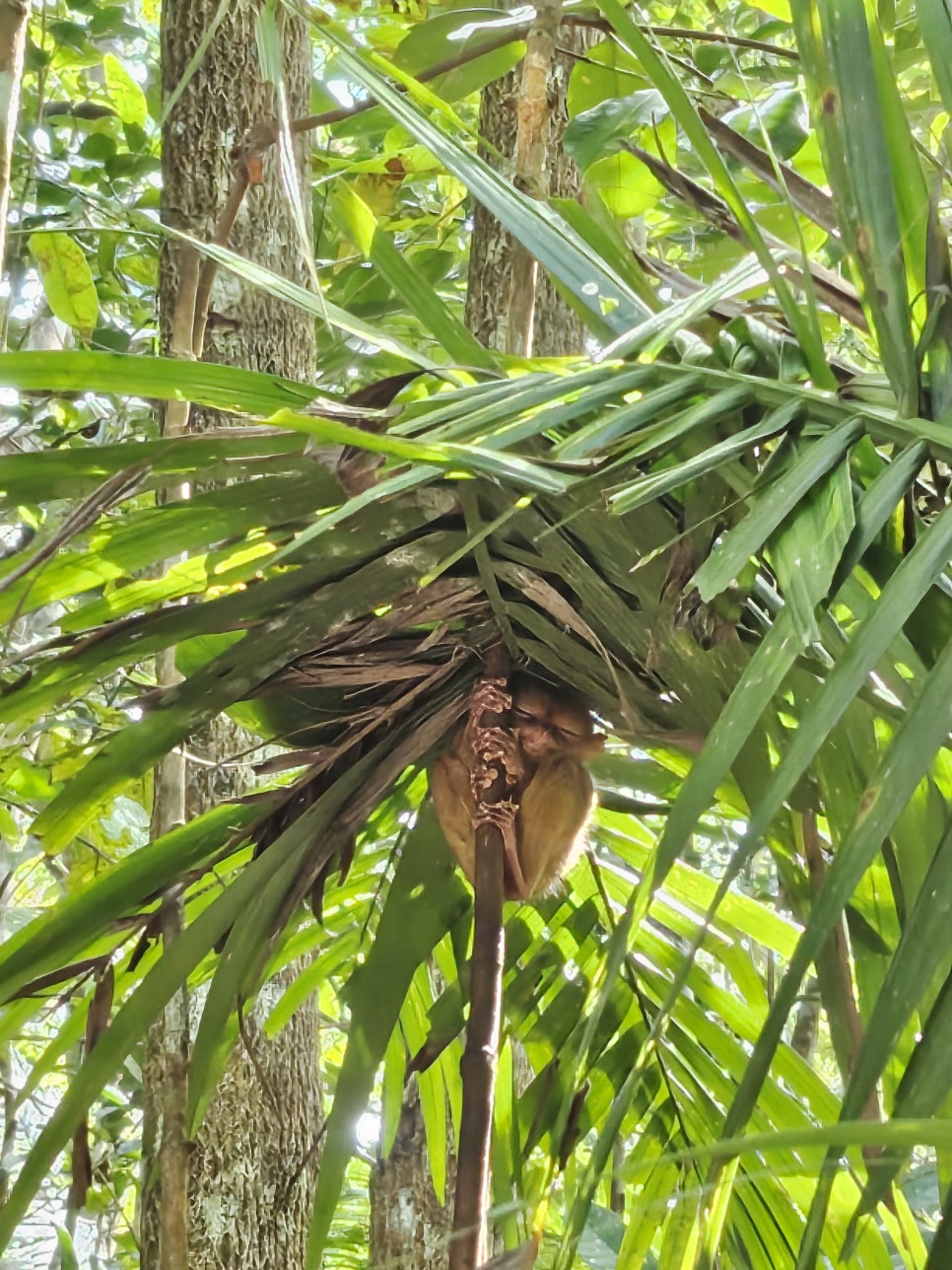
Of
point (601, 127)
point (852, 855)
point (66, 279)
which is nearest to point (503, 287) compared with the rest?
point (66, 279)

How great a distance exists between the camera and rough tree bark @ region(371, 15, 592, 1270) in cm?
113

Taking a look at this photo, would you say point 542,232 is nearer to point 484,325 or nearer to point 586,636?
point 586,636

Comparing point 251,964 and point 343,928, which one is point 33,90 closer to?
point 343,928

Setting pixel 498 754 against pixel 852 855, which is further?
pixel 498 754

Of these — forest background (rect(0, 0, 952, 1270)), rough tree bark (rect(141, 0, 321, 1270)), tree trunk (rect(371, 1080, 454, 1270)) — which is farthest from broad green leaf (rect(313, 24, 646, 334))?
tree trunk (rect(371, 1080, 454, 1270))

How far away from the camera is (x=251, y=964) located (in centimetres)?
49

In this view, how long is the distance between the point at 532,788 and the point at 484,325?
82 cm

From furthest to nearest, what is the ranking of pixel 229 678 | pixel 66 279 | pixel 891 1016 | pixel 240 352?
1. pixel 66 279
2. pixel 240 352
3. pixel 229 678
4. pixel 891 1016

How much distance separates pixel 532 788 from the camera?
0.47 meters

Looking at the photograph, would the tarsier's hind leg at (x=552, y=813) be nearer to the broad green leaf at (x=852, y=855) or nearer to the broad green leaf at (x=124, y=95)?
the broad green leaf at (x=852, y=855)

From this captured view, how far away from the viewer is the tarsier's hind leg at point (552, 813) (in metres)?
0.47

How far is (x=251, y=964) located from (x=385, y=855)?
8.2 inches

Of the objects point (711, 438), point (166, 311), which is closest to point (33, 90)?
point (166, 311)

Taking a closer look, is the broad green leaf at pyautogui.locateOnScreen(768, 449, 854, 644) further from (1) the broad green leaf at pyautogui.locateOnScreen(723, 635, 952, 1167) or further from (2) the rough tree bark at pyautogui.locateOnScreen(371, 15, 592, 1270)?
(2) the rough tree bark at pyautogui.locateOnScreen(371, 15, 592, 1270)
